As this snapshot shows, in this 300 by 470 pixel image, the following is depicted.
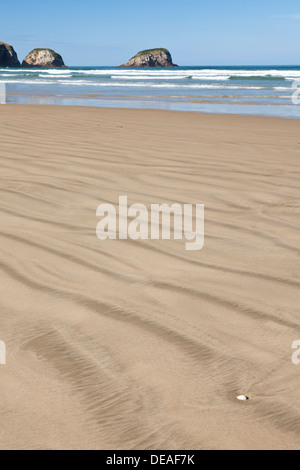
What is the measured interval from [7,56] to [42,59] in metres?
5.82

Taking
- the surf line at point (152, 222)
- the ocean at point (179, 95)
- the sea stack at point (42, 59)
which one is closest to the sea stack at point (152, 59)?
the sea stack at point (42, 59)

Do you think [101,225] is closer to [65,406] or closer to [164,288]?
[164,288]

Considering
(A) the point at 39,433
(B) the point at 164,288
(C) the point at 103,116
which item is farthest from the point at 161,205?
(C) the point at 103,116

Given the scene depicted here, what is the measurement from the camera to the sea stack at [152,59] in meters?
98.7

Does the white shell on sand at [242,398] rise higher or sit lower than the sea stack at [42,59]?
lower

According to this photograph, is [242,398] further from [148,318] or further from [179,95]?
[179,95]

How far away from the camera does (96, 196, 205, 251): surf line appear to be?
273cm

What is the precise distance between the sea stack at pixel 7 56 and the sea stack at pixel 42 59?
5.94 feet

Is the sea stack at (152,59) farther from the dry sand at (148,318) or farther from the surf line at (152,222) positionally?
the surf line at (152,222)

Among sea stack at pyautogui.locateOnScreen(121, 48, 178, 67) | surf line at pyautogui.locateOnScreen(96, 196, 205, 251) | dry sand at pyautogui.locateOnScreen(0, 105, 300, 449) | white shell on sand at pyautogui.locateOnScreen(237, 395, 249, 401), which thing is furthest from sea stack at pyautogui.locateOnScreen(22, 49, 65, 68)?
white shell on sand at pyautogui.locateOnScreen(237, 395, 249, 401)

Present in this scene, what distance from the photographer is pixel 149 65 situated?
99.4 metres

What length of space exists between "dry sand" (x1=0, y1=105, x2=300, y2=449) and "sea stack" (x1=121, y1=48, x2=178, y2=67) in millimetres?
99271

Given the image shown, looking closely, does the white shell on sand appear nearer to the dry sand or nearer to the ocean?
the dry sand
